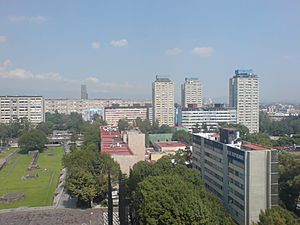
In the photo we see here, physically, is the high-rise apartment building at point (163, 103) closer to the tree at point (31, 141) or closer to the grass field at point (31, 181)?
the tree at point (31, 141)

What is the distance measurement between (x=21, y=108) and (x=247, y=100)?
4180 cm

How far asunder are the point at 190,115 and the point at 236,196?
48.9m

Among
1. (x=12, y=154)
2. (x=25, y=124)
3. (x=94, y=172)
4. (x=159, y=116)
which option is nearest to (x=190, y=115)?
(x=159, y=116)

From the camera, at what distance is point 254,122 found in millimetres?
66312

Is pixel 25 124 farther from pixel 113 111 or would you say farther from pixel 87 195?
pixel 87 195

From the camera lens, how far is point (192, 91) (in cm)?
8012

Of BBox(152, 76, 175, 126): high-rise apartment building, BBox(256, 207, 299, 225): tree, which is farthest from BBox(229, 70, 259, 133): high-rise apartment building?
BBox(256, 207, 299, 225): tree

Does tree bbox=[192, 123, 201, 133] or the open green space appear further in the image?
tree bbox=[192, 123, 201, 133]

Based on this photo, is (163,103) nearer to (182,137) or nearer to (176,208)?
(182,137)

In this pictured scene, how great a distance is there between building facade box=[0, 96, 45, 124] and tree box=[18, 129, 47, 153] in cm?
2959

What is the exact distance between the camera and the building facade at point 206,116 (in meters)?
65.8

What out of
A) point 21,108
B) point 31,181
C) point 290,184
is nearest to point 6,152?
point 31,181

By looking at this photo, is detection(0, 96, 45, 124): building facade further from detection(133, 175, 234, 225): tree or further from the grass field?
detection(133, 175, 234, 225): tree

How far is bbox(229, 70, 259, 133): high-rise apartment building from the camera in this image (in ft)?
217
